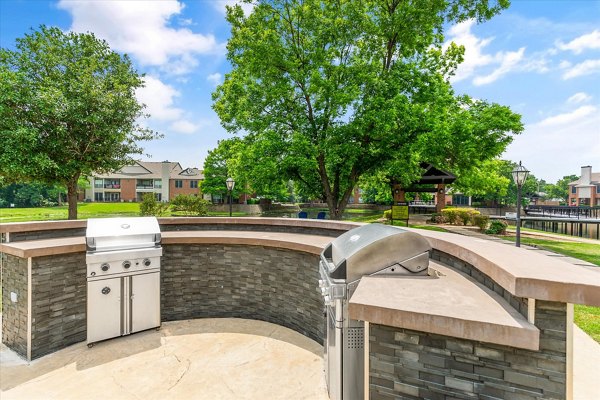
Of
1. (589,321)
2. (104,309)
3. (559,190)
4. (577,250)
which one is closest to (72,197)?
(104,309)

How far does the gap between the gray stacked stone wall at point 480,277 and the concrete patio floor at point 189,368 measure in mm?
1756

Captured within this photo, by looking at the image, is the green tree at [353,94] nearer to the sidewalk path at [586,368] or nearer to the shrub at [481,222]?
the shrub at [481,222]

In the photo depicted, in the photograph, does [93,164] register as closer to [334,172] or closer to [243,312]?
[334,172]

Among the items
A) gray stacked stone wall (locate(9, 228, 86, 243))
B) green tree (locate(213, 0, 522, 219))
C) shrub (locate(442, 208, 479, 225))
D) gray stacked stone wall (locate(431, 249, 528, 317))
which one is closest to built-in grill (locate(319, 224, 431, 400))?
gray stacked stone wall (locate(431, 249, 528, 317))

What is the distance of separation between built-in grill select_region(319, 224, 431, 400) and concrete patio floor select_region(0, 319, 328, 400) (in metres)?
1.01

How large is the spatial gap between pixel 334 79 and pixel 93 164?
1369 centimetres

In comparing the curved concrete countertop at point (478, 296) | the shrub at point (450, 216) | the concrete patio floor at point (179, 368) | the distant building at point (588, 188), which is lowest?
the concrete patio floor at point (179, 368)

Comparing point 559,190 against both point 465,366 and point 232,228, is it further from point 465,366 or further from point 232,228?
point 465,366

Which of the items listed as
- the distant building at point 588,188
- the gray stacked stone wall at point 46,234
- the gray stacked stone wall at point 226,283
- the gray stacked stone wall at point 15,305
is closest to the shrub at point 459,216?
the gray stacked stone wall at point 226,283

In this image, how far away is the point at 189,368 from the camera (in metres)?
4.26

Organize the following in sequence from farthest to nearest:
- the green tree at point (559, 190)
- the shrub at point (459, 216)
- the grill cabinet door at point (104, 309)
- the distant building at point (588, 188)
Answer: the green tree at point (559, 190)
the distant building at point (588, 188)
the shrub at point (459, 216)
the grill cabinet door at point (104, 309)

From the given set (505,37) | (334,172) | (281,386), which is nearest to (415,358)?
(281,386)

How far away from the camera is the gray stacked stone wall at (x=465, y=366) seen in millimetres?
1799

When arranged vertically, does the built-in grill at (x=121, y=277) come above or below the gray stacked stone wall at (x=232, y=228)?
below
